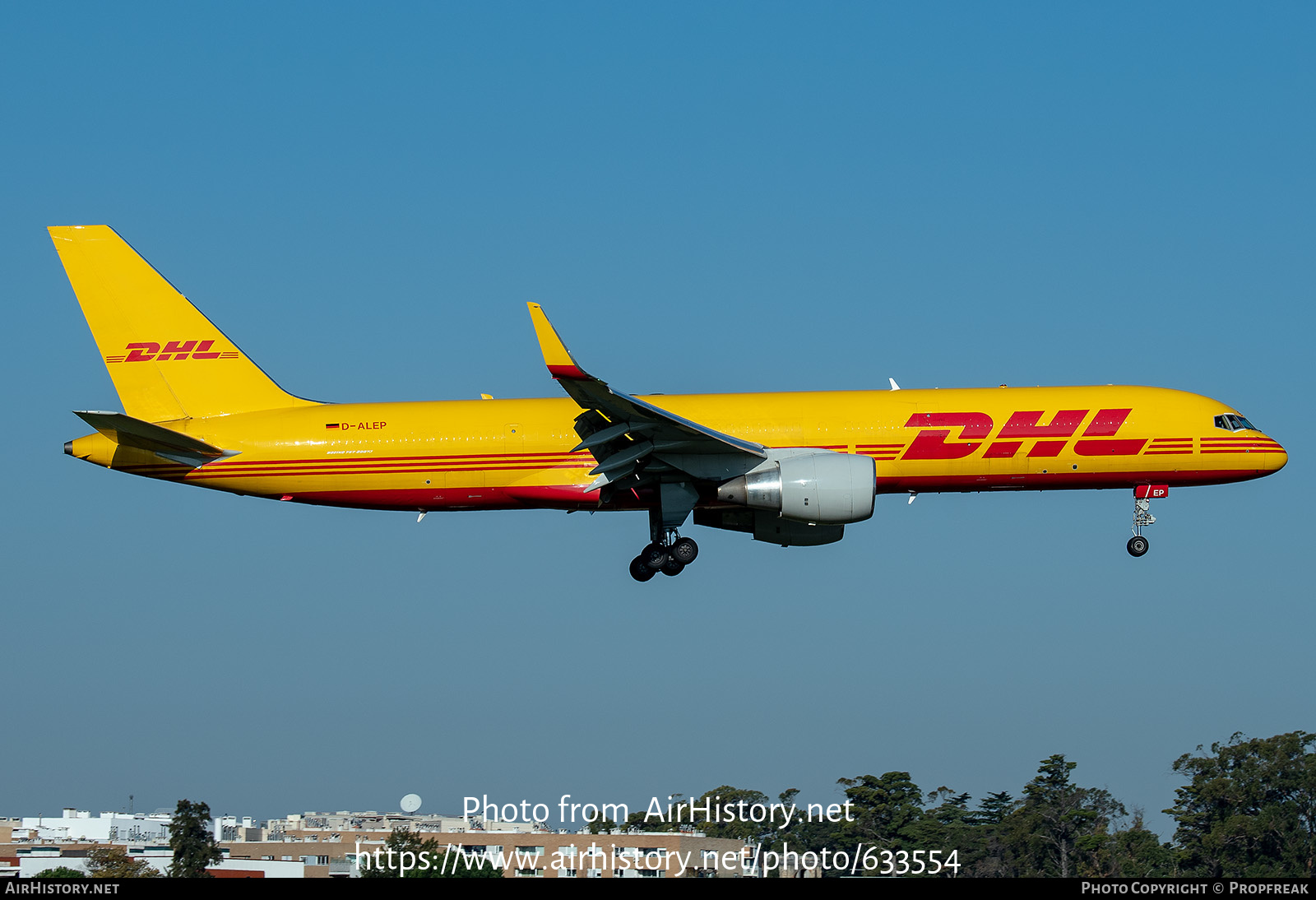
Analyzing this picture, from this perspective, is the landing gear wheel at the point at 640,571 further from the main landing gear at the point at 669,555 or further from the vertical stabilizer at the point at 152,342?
the vertical stabilizer at the point at 152,342

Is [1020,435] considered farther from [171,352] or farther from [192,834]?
[192,834]

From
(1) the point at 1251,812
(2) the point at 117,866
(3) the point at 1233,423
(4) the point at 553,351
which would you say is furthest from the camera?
(1) the point at 1251,812

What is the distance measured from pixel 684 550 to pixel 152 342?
17022mm

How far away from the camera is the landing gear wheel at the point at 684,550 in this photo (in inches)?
1660

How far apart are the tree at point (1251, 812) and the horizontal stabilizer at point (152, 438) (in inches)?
1976

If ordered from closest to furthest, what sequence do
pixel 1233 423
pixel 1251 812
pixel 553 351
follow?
pixel 553 351, pixel 1233 423, pixel 1251 812

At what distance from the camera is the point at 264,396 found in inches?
1734

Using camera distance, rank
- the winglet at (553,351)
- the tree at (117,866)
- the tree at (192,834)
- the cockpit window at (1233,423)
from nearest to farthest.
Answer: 1. the winglet at (553,351)
2. the cockpit window at (1233,423)
3. the tree at (117,866)
4. the tree at (192,834)

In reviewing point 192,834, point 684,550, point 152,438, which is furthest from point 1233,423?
point 192,834

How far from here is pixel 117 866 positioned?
180ft

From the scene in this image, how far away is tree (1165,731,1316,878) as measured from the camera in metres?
69.8

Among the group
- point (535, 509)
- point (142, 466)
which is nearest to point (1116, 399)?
point (535, 509)

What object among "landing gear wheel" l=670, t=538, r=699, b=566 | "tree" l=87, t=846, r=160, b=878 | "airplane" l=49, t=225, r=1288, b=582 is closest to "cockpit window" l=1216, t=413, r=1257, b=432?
"airplane" l=49, t=225, r=1288, b=582

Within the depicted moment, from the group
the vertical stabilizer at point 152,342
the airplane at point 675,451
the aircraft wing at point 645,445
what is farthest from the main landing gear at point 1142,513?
the vertical stabilizer at point 152,342
